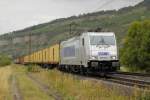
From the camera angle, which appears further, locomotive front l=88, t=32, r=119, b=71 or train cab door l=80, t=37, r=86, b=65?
train cab door l=80, t=37, r=86, b=65

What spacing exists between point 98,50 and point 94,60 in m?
0.96

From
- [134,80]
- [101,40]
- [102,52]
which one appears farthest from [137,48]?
[134,80]

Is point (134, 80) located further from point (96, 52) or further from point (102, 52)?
point (96, 52)

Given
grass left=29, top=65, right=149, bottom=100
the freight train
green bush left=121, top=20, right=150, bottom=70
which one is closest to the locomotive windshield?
the freight train

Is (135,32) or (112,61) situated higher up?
(135,32)

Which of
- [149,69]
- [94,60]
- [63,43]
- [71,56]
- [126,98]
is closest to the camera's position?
[126,98]

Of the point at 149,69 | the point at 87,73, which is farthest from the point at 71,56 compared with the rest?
the point at 149,69

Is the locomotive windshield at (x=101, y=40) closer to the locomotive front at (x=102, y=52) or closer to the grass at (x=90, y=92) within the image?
the locomotive front at (x=102, y=52)

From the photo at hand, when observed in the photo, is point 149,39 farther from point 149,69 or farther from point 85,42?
point 85,42

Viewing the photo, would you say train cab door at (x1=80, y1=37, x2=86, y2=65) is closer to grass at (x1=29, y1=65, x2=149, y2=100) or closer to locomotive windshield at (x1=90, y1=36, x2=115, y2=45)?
locomotive windshield at (x1=90, y1=36, x2=115, y2=45)

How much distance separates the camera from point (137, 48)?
57438 mm

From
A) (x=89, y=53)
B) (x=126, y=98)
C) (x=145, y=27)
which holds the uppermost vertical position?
(x=145, y=27)

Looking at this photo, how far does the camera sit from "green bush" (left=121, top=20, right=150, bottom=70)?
2130 inches

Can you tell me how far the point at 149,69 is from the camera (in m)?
51.8
